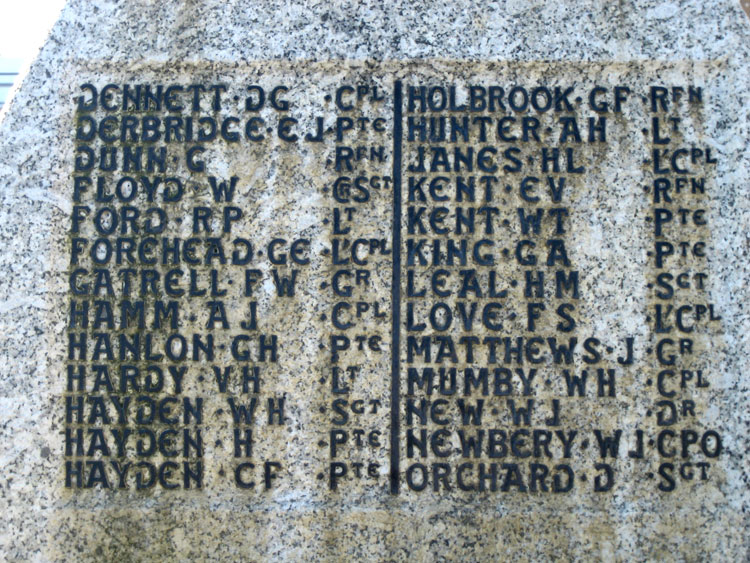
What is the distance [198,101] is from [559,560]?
8.44ft

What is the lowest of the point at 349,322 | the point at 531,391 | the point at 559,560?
the point at 559,560

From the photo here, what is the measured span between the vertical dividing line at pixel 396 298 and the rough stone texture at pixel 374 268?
0.04m

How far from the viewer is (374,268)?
3389 millimetres

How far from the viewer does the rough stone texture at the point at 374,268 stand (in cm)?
326

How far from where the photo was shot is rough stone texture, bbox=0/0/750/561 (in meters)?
3.26

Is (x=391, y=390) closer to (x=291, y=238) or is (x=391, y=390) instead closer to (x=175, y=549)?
(x=291, y=238)

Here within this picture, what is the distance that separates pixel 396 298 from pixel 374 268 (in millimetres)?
166

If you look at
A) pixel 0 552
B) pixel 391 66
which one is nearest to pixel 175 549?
pixel 0 552

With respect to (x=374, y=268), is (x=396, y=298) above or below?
below

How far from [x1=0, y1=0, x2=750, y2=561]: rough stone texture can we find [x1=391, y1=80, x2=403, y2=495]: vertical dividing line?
0.13 feet

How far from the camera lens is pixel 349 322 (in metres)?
3.36

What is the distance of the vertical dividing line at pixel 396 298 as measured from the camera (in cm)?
330

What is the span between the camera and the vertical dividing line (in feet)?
10.8

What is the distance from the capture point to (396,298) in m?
3.37
